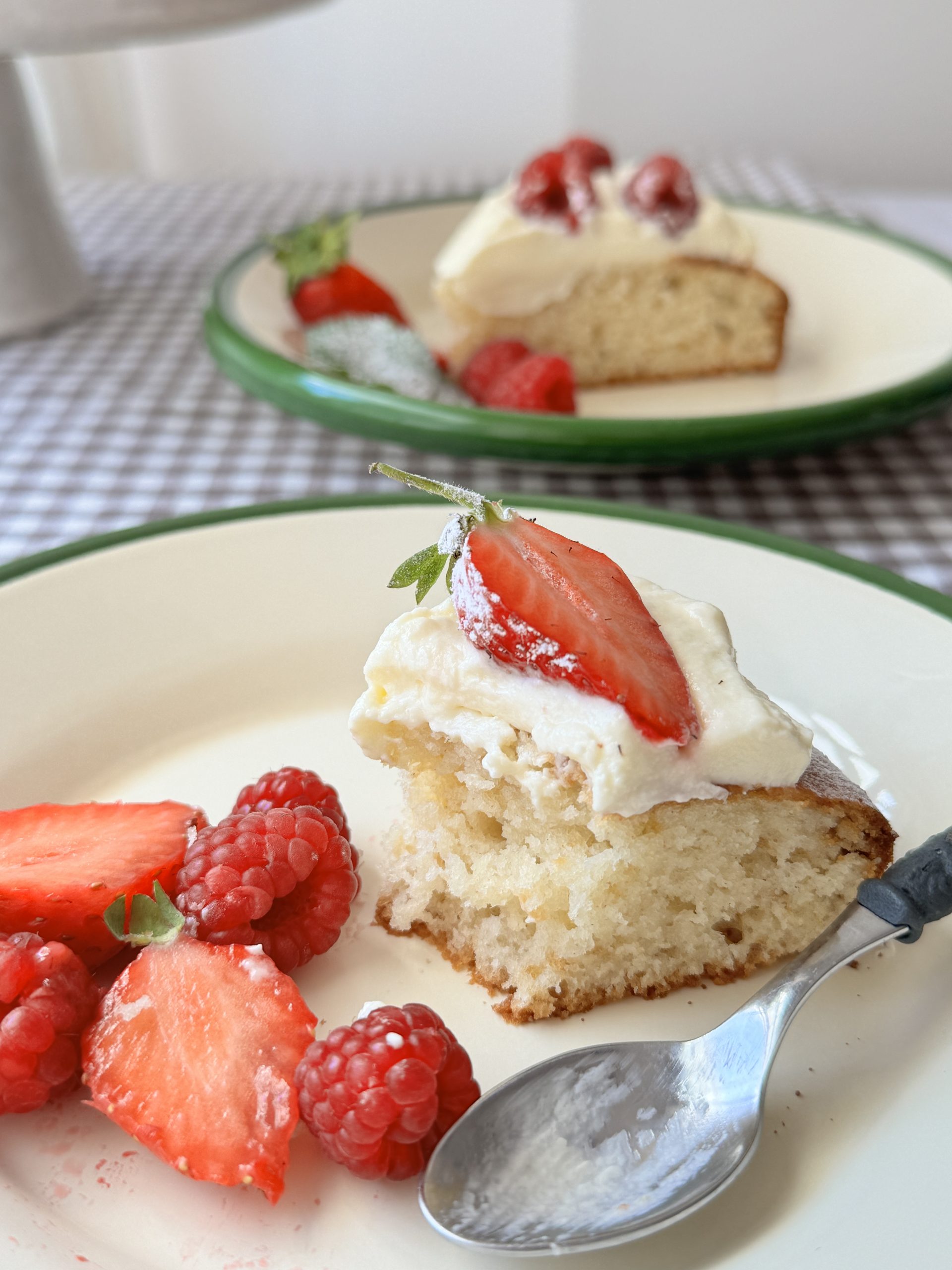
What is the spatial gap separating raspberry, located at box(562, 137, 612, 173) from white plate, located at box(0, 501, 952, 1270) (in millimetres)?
1330

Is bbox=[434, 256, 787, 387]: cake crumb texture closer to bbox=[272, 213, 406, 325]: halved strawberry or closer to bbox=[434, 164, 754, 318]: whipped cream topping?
bbox=[434, 164, 754, 318]: whipped cream topping

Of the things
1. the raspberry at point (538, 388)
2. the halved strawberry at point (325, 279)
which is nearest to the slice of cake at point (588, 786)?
the raspberry at point (538, 388)

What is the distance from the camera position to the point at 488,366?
235 cm

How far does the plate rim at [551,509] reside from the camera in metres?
1.46

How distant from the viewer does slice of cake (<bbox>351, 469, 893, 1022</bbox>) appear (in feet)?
3.53

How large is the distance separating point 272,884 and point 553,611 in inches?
15.2

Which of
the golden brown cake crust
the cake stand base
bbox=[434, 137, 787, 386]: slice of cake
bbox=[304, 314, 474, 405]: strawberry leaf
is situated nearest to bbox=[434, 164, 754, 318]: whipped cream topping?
bbox=[434, 137, 787, 386]: slice of cake

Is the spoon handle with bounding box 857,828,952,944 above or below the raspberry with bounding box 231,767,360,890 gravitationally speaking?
above

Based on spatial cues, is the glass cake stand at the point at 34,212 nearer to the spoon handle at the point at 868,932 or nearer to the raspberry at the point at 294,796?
the raspberry at the point at 294,796

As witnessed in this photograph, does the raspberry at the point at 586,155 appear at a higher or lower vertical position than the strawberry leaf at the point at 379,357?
higher

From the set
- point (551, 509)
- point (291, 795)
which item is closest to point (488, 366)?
point (551, 509)

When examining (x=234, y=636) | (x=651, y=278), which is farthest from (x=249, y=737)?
(x=651, y=278)

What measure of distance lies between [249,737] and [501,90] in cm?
460

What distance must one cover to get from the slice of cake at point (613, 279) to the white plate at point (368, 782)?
1111 mm
